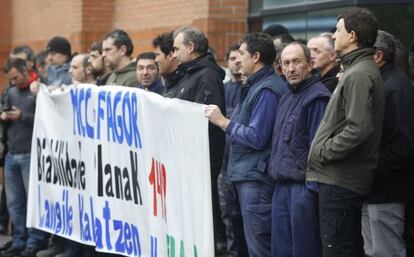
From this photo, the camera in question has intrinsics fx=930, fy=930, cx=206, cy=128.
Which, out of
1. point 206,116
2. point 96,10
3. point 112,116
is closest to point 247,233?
point 206,116

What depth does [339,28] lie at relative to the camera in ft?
19.1

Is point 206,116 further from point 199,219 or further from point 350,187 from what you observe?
point 350,187

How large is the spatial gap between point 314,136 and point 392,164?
54 centimetres

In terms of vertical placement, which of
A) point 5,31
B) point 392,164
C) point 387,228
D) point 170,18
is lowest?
point 387,228

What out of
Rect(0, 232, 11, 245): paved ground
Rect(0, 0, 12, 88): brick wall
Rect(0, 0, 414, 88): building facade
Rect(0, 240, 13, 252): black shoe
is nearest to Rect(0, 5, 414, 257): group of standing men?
Rect(0, 0, 414, 88): building facade

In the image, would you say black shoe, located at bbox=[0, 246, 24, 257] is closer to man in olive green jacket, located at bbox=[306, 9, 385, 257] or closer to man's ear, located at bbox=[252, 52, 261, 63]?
man's ear, located at bbox=[252, 52, 261, 63]

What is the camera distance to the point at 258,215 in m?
6.56

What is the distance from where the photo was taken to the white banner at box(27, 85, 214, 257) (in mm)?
6859

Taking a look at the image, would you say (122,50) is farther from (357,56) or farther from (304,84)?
(357,56)

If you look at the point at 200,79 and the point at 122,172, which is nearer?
the point at 200,79

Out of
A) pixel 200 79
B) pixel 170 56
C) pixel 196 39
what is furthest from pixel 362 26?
pixel 170 56

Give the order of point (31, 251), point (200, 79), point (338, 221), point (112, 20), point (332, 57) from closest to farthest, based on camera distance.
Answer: point (338, 221) < point (332, 57) < point (200, 79) < point (31, 251) < point (112, 20)

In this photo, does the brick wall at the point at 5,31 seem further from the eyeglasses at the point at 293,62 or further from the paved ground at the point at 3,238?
the eyeglasses at the point at 293,62

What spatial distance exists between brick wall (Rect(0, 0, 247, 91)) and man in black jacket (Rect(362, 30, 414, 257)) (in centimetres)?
476
